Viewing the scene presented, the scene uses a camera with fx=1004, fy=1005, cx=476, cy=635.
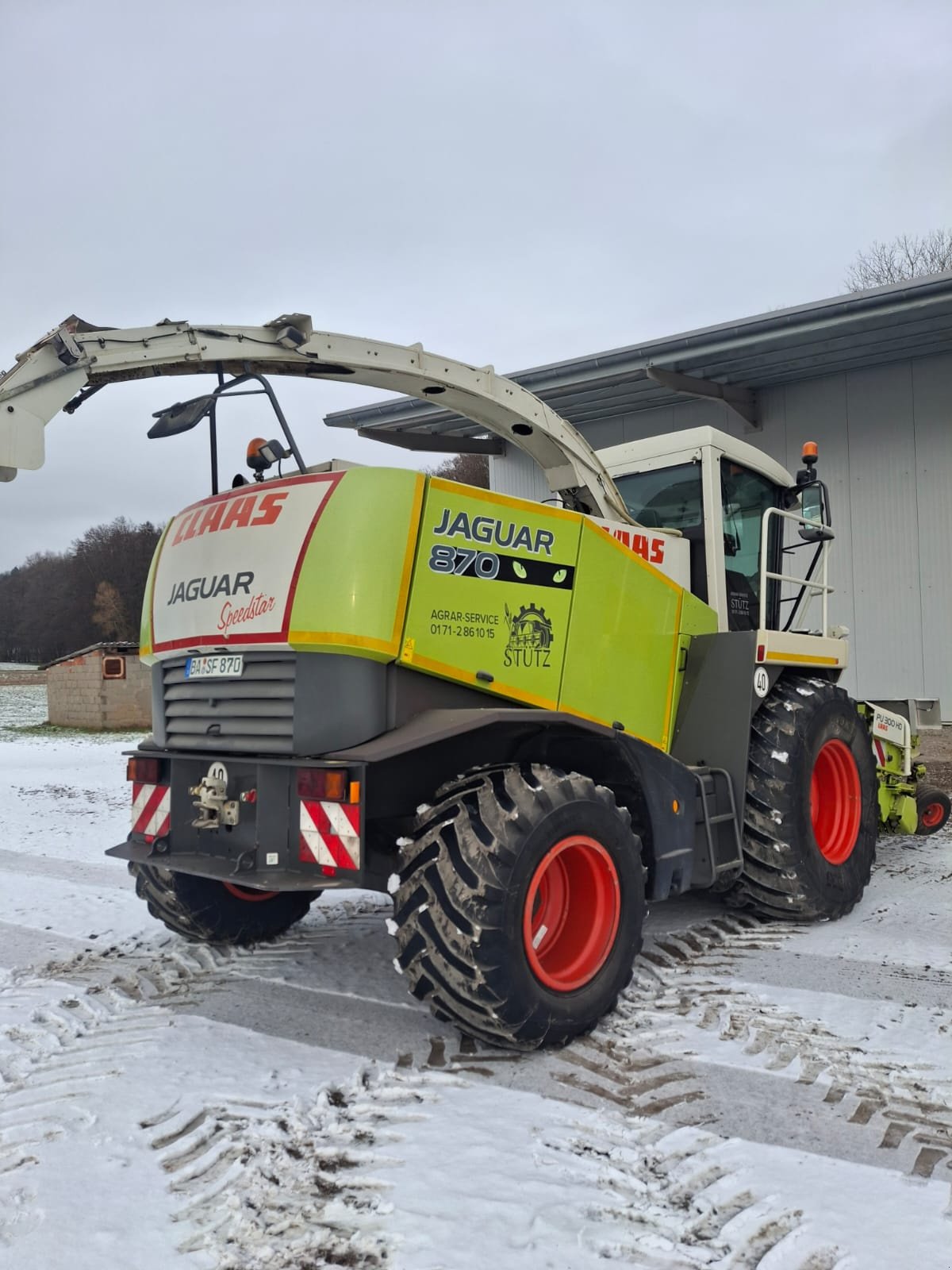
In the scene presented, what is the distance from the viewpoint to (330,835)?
11.4 ft

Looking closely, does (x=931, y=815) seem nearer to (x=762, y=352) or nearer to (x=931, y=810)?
(x=931, y=810)

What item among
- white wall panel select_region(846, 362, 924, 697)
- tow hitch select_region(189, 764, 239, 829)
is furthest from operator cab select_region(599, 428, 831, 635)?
white wall panel select_region(846, 362, 924, 697)

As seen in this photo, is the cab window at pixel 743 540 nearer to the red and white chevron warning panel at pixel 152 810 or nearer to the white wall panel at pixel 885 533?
the red and white chevron warning panel at pixel 152 810

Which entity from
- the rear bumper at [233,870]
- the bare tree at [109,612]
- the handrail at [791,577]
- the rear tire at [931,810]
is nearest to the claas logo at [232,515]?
the rear bumper at [233,870]

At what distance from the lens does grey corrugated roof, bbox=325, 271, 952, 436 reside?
9.78 metres

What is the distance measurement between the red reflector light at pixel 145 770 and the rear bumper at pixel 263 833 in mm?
80

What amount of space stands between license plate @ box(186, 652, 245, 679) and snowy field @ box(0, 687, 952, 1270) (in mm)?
1319

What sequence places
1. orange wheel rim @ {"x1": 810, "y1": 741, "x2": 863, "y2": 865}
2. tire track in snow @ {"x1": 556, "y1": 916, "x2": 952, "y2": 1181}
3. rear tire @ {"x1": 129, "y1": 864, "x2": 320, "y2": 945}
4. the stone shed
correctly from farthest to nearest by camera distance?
the stone shed → orange wheel rim @ {"x1": 810, "y1": 741, "x2": 863, "y2": 865} → rear tire @ {"x1": 129, "y1": 864, "x2": 320, "y2": 945} → tire track in snow @ {"x1": 556, "y1": 916, "x2": 952, "y2": 1181}

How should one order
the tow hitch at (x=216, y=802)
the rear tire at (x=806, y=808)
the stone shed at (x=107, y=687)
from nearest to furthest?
the tow hitch at (x=216, y=802) → the rear tire at (x=806, y=808) → the stone shed at (x=107, y=687)

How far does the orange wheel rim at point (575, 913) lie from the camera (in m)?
3.68

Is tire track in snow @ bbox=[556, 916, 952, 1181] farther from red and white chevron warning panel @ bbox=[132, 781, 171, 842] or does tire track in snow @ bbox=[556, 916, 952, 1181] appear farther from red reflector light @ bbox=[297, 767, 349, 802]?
red and white chevron warning panel @ bbox=[132, 781, 171, 842]

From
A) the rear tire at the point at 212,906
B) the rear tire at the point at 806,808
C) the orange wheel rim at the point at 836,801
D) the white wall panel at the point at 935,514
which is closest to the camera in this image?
the rear tire at the point at 212,906

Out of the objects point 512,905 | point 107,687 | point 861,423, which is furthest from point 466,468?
point 512,905

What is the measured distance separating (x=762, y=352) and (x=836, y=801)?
6807mm
